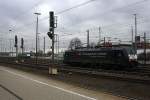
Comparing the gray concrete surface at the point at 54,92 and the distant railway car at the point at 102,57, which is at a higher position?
the distant railway car at the point at 102,57

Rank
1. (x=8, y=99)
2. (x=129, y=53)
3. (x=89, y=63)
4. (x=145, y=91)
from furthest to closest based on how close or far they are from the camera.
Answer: (x=89, y=63), (x=129, y=53), (x=145, y=91), (x=8, y=99)

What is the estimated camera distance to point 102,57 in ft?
134

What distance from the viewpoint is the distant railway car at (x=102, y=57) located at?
36.7 metres

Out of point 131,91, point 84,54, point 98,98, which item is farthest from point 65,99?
point 84,54

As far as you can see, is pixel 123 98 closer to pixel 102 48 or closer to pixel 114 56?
pixel 114 56

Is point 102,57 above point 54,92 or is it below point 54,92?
above

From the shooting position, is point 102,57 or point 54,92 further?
point 102,57

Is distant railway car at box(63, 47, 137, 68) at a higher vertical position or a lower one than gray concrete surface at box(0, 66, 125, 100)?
higher

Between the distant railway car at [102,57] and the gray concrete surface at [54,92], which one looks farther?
the distant railway car at [102,57]

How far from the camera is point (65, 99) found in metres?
13.3

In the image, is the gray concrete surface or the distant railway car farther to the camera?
the distant railway car

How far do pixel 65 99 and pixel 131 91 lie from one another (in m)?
5.15

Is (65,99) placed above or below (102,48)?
below

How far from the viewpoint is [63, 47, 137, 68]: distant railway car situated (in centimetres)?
3672
